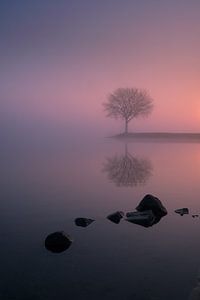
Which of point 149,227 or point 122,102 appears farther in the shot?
point 122,102

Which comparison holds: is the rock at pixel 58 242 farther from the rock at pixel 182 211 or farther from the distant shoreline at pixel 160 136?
the distant shoreline at pixel 160 136

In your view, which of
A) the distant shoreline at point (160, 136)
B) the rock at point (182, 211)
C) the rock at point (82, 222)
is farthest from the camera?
the distant shoreline at point (160, 136)

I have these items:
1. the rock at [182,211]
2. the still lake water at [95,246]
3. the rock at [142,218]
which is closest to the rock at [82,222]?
the still lake water at [95,246]

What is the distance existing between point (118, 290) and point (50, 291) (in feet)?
5.81

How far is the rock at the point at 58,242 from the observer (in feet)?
36.9

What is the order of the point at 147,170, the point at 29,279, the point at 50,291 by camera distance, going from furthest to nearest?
the point at 147,170
the point at 29,279
the point at 50,291

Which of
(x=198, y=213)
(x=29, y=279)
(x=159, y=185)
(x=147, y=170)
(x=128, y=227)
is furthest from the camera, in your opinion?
(x=147, y=170)

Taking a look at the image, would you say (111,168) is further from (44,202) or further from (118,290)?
(118,290)

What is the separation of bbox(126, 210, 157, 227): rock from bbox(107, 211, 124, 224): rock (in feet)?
1.15

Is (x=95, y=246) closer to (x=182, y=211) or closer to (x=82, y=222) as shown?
(x=82, y=222)

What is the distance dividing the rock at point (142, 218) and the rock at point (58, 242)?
162 inches

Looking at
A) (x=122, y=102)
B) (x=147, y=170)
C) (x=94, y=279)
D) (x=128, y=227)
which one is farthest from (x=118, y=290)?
(x=122, y=102)

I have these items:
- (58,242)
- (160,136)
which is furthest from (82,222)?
(160,136)

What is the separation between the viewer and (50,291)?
27.8ft
